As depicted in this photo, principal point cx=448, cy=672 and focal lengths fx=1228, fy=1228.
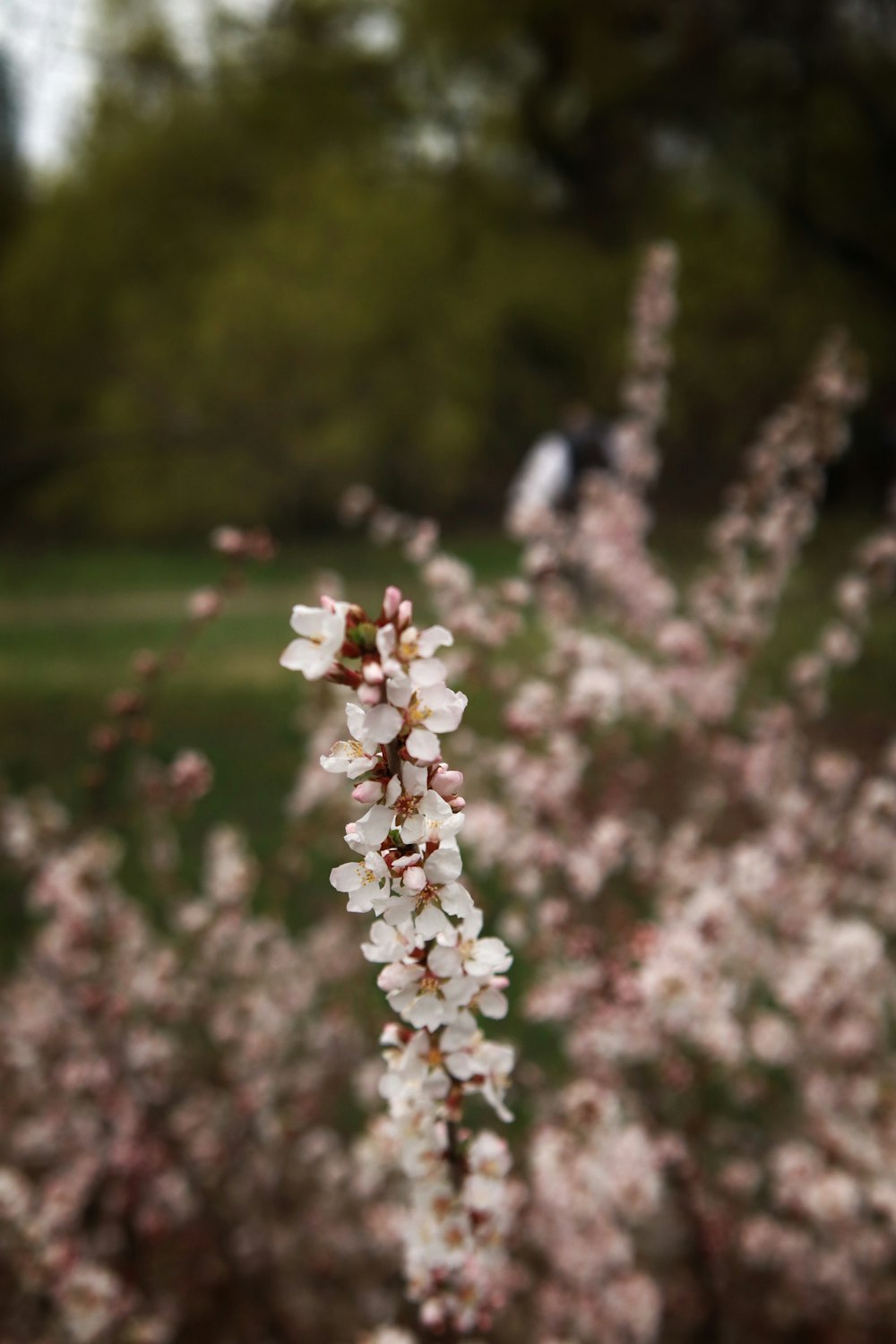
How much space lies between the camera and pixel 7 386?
1558 centimetres

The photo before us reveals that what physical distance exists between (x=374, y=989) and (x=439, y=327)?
15.3 meters

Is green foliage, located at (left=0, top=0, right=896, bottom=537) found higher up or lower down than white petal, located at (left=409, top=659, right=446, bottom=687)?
higher up

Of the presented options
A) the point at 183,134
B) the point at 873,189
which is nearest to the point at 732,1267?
the point at 873,189

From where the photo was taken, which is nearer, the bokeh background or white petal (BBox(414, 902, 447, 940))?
→ white petal (BBox(414, 902, 447, 940))

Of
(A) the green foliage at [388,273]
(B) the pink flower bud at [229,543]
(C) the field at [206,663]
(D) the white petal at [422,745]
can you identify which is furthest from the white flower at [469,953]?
(A) the green foliage at [388,273]

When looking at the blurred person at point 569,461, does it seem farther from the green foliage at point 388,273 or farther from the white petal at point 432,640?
the white petal at point 432,640

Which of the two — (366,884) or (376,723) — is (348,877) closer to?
(366,884)

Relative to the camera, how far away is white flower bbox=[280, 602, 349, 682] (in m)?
1.04

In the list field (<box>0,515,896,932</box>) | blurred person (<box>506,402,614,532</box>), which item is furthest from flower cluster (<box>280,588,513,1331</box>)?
blurred person (<box>506,402,614,532</box>)

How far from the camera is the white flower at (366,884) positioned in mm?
1119

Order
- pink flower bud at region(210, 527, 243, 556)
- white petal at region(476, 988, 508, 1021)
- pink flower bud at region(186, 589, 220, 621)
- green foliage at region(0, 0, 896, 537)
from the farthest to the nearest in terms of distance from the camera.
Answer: green foliage at region(0, 0, 896, 537) < pink flower bud at region(186, 589, 220, 621) < pink flower bud at region(210, 527, 243, 556) < white petal at region(476, 988, 508, 1021)

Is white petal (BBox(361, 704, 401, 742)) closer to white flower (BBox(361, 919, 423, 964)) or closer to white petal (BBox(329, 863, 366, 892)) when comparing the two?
white petal (BBox(329, 863, 366, 892))

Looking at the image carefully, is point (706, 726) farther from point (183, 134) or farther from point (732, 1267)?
point (183, 134)

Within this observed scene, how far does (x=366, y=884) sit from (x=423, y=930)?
0.23 ft
